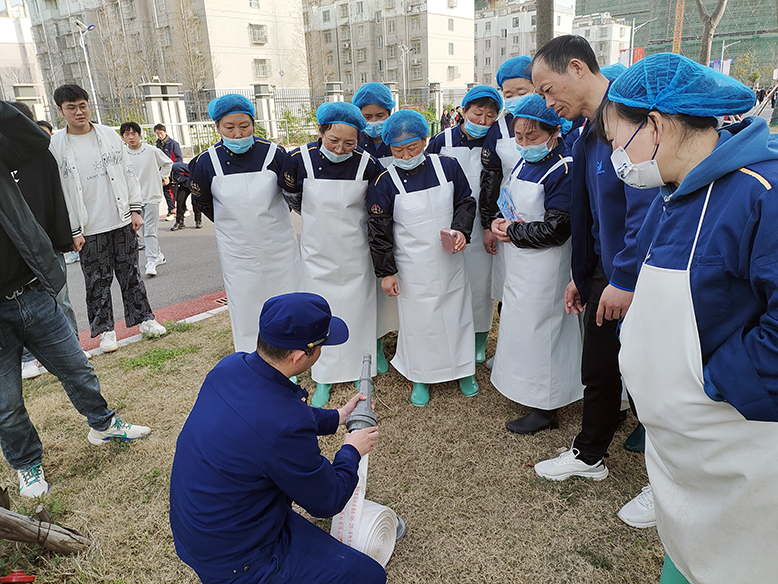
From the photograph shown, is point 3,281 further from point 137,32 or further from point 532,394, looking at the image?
point 137,32

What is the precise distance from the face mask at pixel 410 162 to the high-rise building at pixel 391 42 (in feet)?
118

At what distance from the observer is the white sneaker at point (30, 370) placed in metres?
4.04

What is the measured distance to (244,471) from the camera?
152 centimetres

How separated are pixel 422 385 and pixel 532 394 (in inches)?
29.2

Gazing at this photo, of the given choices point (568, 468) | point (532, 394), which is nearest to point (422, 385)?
point (532, 394)

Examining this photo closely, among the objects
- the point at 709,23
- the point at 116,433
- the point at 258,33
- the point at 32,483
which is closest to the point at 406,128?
the point at 116,433

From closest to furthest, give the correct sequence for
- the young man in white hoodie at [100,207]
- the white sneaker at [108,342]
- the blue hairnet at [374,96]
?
1. the blue hairnet at [374,96]
2. the young man in white hoodie at [100,207]
3. the white sneaker at [108,342]

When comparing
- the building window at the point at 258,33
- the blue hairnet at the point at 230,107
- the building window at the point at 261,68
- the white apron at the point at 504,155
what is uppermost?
the building window at the point at 258,33

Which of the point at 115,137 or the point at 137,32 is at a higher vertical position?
the point at 137,32

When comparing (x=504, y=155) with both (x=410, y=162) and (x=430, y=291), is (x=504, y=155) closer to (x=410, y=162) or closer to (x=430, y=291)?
(x=410, y=162)

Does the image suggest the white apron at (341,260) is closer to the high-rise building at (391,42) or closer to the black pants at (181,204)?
the black pants at (181,204)

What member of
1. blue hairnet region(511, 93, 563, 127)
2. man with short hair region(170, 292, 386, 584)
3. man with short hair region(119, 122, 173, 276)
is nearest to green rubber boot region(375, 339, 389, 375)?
blue hairnet region(511, 93, 563, 127)

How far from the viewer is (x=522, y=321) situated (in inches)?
114

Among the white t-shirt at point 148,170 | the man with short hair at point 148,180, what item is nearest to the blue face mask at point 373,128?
the man with short hair at point 148,180
